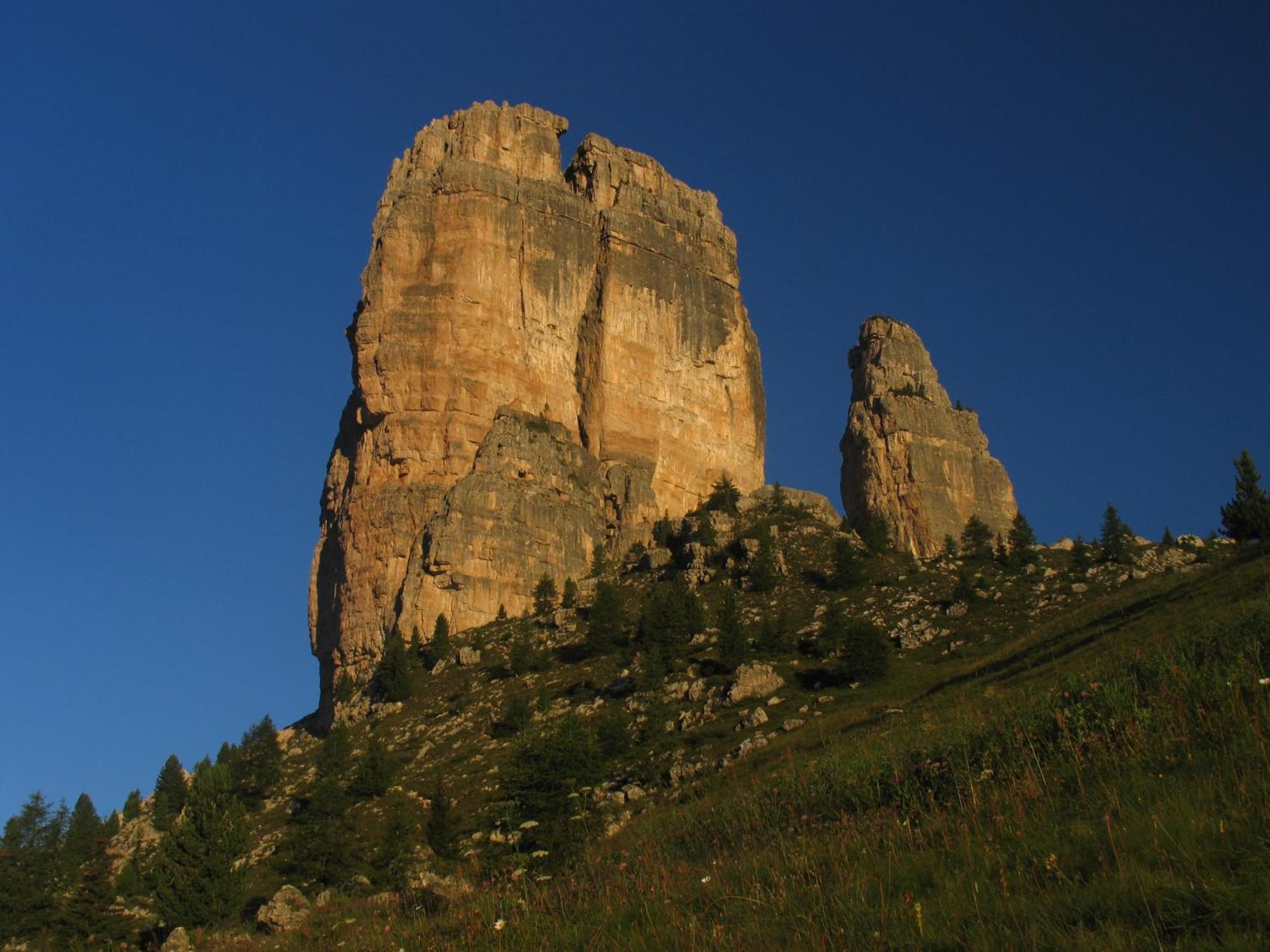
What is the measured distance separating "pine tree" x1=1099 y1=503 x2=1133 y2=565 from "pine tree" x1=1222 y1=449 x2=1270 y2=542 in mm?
13864

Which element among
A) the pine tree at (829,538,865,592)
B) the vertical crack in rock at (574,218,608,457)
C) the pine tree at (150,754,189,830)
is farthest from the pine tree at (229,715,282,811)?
the vertical crack in rock at (574,218,608,457)

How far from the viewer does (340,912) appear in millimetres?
20031

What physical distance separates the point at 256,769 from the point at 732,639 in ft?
96.8

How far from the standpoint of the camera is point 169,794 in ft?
213

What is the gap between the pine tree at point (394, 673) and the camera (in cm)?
6888

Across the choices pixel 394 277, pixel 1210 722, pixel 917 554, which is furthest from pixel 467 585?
pixel 1210 722

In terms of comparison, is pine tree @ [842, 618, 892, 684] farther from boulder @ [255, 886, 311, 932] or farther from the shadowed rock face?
the shadowed rock face

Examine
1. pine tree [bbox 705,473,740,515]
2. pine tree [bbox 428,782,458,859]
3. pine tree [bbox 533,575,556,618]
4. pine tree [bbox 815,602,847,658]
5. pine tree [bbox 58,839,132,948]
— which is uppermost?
pine tree [bbox 705,473,740,515]

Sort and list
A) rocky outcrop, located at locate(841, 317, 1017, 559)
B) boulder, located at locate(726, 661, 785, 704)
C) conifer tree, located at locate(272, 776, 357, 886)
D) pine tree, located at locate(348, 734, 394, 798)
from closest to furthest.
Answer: conifer tree, located at locate(272, 776, 357, 886) < boulder, located at locate(726, 661, 785, 704) < pine tree, located at locate(348, 734, 394, 798) < rocky outcrop, located at locate(841, 317, 1017, 559)

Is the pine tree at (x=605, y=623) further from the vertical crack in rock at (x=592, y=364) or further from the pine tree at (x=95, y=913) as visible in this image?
the pine tree at (x=95, y=913)

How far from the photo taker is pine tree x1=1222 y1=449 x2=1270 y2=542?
45031mm

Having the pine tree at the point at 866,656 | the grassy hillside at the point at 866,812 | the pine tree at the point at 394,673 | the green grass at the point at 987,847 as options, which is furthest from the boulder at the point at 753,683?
the green grass at the point at 987,847

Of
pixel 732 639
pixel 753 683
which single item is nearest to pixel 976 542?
pixel 732 639

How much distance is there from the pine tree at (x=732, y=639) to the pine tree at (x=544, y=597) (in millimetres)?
26133
